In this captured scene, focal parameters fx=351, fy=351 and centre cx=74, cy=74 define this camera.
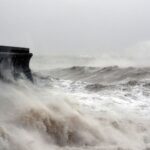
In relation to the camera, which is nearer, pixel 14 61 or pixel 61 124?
pixel 61 124

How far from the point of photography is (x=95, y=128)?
275 inches

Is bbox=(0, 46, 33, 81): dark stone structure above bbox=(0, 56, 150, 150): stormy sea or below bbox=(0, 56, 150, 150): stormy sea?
above

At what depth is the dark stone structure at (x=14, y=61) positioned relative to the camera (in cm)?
787

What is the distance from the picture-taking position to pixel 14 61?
27.8 feet

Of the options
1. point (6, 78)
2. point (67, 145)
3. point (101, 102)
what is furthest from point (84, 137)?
point (101, 102)

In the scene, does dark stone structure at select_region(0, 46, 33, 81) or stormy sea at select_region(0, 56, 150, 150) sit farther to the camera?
dark stone structure at select_region(0, 46, 33, 81)

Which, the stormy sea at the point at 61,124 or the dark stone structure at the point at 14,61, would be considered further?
the dark stone structure at the point at 14,61

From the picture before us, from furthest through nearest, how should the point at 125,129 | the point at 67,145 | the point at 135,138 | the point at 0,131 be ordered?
the point at 125,129
the point at 135,138
the point at 67,145
the point at 0,131

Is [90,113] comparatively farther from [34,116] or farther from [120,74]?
[120,74]

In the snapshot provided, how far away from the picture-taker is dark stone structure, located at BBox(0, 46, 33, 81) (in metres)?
7.87

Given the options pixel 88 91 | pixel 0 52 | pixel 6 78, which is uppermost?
pixel 0 52

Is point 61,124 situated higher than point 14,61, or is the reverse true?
point 14,61

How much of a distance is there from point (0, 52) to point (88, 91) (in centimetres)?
546

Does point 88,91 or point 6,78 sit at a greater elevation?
point 6,78
